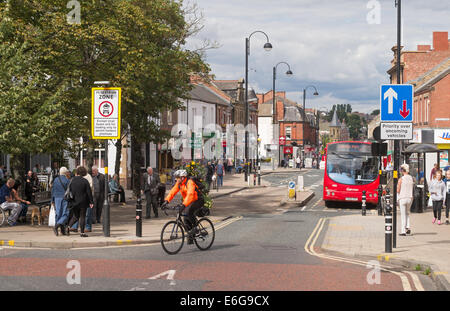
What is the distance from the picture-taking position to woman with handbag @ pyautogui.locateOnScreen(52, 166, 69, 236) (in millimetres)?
15492

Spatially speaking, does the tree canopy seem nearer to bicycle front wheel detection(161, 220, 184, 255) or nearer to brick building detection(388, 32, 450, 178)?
bicycle front wheel detection(161, 220, 184, 255)

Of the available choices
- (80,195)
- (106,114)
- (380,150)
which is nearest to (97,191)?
(80,195)

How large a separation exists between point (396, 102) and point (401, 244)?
361 centimetres

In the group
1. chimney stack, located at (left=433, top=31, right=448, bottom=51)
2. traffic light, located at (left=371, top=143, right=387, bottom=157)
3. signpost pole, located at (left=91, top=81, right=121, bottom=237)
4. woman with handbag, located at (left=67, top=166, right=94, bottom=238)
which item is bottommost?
woman with handbag, located at (left=67, top=166, right=94, bottom=238)

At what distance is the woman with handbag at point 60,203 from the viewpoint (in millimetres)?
15492

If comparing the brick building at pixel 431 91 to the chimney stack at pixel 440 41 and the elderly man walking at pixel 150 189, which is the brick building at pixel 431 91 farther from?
the elderly man walking at pixel 150 189

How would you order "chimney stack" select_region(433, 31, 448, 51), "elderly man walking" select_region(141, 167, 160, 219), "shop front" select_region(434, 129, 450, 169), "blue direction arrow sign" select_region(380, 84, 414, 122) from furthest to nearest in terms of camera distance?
"chimney stack" select_region(433, 31, 448, 51) < "shop front" select_region(434, 129, 450, 169) < "elderly man walking" select_region(141, 167, 160, 219) < "blue direction arrow sign" select_region(380, 84, 414, 122)

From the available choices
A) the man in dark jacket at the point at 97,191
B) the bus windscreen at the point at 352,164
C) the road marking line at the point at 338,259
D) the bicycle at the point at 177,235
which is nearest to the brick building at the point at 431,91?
the bus windscreen at the point at 352,164

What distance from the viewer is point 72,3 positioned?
61.6 feet

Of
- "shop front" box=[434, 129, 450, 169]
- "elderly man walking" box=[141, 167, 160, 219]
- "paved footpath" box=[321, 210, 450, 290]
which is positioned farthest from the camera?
"shop front" box=[434, 129, 450, 169]

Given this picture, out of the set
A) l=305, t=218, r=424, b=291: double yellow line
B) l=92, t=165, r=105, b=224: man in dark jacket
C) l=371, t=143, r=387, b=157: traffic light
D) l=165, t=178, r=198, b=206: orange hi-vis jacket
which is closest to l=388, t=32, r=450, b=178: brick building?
l=305, t=218, r=424, b=291: double yellow line

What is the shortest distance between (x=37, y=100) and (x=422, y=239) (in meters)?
11.6

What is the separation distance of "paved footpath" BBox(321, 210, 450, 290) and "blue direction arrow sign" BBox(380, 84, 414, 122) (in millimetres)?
3011
